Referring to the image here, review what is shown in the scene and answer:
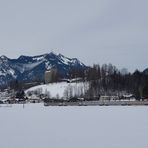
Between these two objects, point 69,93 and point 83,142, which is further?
point 69,93

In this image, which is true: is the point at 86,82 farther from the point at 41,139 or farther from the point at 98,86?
the point at 41,139

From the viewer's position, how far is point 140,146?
15523 millimetres

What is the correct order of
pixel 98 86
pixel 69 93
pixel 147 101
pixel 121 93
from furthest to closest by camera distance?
pixel 69 93 < pixel 98 86 < pixel 121 93 < pixel 147 101

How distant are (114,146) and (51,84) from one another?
6797 inches

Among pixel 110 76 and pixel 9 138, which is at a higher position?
pixel 110 76

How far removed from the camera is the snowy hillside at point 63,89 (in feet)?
508

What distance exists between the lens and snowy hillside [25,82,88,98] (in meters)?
155

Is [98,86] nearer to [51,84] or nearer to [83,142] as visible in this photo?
[51,84]

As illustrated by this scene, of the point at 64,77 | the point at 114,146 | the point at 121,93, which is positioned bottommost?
the point at 114,146

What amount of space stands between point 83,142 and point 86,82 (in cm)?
14233

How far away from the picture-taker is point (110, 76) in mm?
138375

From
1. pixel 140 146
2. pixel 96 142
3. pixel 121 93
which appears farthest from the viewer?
pixel 121 93

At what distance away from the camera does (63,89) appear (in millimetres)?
172875

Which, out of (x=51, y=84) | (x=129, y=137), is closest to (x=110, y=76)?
(x=51, y=84)
